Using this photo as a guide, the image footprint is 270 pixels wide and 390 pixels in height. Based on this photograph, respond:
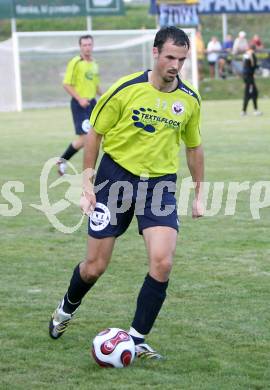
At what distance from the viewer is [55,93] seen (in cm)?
3169

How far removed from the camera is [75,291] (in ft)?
19.3

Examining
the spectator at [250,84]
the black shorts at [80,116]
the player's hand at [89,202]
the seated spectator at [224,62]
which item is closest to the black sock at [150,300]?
the player's hand at [89,202]

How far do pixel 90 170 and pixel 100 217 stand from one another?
0.28 meters

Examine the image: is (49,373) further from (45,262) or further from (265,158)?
(265,158)

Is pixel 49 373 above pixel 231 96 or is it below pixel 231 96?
above

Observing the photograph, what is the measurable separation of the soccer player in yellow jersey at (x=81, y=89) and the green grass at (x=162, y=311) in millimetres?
2208

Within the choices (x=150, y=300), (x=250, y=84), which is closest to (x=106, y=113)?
(x=150, y=300)

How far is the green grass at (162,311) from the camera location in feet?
17.3

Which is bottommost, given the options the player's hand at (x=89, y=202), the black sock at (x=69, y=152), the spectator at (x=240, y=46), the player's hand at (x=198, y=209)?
the spectator at (x=240, y=46)

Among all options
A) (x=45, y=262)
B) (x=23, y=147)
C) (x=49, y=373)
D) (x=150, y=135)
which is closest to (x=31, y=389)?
(x=49, y=373)

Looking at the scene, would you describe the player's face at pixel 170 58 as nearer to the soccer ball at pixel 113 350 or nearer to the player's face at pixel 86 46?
the soccer ball at pixel 113 350

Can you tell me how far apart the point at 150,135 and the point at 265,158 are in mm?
10287

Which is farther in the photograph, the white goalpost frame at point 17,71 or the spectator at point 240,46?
the spectator at point 240,46

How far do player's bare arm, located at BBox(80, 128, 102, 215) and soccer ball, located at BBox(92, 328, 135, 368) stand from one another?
2.42ft
